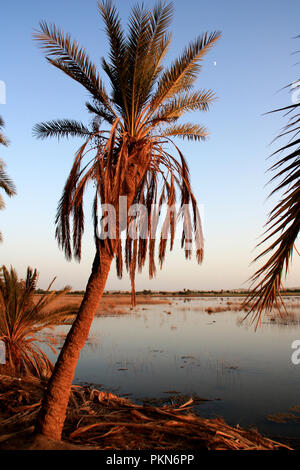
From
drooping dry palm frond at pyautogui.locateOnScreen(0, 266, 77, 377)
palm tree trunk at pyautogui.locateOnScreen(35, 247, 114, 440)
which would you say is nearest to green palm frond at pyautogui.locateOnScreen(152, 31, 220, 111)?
palm tree trunk at pyautogui.locateOnScreen(35, 247, 114, 440)

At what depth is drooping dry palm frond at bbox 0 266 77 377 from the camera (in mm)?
10336

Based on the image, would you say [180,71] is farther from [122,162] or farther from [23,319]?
[23,319]

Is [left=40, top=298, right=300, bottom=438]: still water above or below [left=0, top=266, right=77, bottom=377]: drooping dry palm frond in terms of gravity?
below

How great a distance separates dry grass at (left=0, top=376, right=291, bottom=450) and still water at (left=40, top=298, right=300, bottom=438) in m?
3.47

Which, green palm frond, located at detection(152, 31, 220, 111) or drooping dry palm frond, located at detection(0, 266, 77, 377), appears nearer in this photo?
green palm frond, located at detection(152, 31, 220, 111)

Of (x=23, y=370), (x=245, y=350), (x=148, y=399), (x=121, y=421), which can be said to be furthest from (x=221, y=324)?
(x=121, y=421)

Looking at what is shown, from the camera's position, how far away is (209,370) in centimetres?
1473

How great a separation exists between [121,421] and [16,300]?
5.91 meters

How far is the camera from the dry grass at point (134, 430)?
536cm

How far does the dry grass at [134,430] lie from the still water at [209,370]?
11.4 feet

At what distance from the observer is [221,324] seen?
98.4 ft

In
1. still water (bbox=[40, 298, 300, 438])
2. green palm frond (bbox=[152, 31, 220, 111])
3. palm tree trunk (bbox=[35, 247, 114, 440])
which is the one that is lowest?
still water (bbox=[40, 298, 300, 438])

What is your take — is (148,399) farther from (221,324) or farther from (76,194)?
(221,324)

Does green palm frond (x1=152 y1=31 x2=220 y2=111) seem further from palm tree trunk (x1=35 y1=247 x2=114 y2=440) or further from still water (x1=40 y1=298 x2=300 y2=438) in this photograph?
still water (x1=40 y1=298 x2=300 y2=438)
